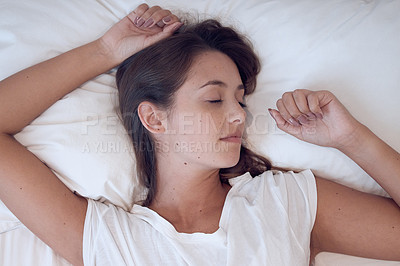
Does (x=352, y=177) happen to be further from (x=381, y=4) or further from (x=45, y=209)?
(x=45, y=209)

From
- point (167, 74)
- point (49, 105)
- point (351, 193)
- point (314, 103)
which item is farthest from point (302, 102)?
point (49, 105)

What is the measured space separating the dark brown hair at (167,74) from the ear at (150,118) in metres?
0.02

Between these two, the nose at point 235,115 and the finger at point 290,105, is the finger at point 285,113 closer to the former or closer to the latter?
the finger at point 290,105

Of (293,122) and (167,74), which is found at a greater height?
(167,74)

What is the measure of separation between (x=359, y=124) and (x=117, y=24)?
83cm

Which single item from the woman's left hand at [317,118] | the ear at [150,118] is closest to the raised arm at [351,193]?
the woman's left hand at [317,118]

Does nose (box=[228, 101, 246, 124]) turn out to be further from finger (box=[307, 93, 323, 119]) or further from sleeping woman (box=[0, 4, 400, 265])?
finger (box=[307, 93, 323, 119])

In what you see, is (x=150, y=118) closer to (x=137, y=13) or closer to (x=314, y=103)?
(x=137, y=13)

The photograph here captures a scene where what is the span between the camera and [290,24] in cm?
142

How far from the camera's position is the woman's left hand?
1.27 meters

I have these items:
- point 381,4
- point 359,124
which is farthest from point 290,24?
point 359,124

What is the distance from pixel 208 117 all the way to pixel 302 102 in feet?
0.94

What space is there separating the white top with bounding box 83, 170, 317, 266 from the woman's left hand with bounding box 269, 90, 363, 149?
132 millimetres

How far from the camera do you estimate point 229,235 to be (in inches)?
48.7
